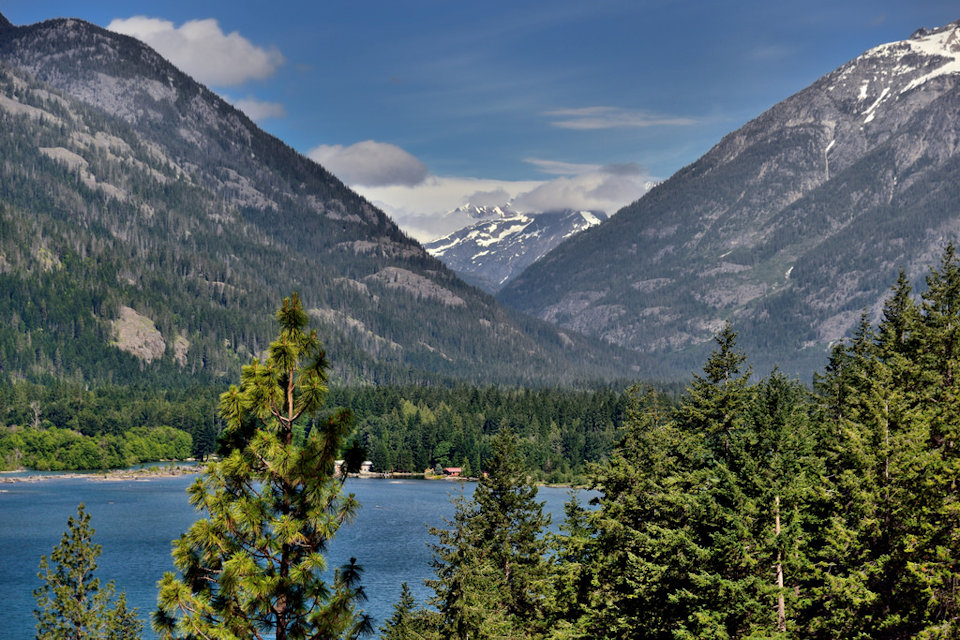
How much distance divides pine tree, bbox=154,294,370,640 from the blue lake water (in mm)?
55935

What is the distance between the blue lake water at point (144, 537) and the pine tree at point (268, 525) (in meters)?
55.9

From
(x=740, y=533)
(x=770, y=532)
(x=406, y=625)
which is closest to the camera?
(x=740, y=533)

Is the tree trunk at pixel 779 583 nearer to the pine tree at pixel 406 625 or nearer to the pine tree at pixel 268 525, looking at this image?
the pine tree at pixel 406 625

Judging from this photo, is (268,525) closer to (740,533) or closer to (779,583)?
(740,533)

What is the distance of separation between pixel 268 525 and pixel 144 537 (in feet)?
416

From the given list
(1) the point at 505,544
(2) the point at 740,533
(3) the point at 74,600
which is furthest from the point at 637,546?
(3) the point at 74,600

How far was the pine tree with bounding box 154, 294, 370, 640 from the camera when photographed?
23.1 m

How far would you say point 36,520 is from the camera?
484ft

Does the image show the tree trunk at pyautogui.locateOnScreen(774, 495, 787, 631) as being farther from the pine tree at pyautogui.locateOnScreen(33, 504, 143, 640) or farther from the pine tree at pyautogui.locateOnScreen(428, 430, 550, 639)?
the pine tree at pyautogui.locateOnScreen(33, 504, 143, 640)

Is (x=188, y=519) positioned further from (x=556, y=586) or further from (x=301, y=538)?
(x=301, y=538)

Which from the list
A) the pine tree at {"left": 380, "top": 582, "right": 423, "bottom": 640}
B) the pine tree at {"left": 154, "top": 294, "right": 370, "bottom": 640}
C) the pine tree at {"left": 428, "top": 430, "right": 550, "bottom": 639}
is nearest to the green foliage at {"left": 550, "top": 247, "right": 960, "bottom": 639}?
the pine tree at {"left": 428, "top": 430, "right": 550, "bottom": 639}

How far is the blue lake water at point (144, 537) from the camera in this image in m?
103

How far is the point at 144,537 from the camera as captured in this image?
140 m

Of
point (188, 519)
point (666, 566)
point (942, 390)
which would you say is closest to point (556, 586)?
point (666, 566)
